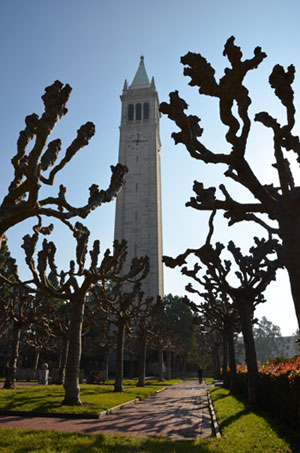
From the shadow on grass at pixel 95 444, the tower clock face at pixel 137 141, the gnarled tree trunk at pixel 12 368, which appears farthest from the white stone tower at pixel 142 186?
the shadow on grass at pixel 95 444

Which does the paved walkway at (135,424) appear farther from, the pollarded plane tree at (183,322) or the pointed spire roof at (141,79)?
the pointed spire roof at (141,79)

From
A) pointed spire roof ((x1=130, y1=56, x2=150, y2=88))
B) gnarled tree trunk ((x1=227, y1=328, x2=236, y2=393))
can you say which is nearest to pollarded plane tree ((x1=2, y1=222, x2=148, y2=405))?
gnarled tree trunk ((x1=227, y1=328, x2=236, y2=393))

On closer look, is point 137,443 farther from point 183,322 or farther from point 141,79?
point 141,79

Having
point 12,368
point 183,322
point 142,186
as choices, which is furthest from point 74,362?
point 183,322

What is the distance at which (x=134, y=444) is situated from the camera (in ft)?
24.3

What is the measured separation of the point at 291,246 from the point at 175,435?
22.2 ft

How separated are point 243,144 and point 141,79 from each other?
90.9 meters

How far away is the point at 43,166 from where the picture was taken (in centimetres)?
921

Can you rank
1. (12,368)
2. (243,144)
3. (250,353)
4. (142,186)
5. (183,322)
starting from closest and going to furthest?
1. (243,144)
2. (250,353)
3. (12,368)
4. (142,186)
5. (183,322)

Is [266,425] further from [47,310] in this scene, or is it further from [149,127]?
[149,127]

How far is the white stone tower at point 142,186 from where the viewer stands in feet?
210

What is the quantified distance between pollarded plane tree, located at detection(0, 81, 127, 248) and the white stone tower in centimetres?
5242

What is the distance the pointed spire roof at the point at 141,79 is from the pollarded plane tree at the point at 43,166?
83630 millimetres

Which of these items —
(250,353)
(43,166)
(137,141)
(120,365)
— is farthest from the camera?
(137,141)
